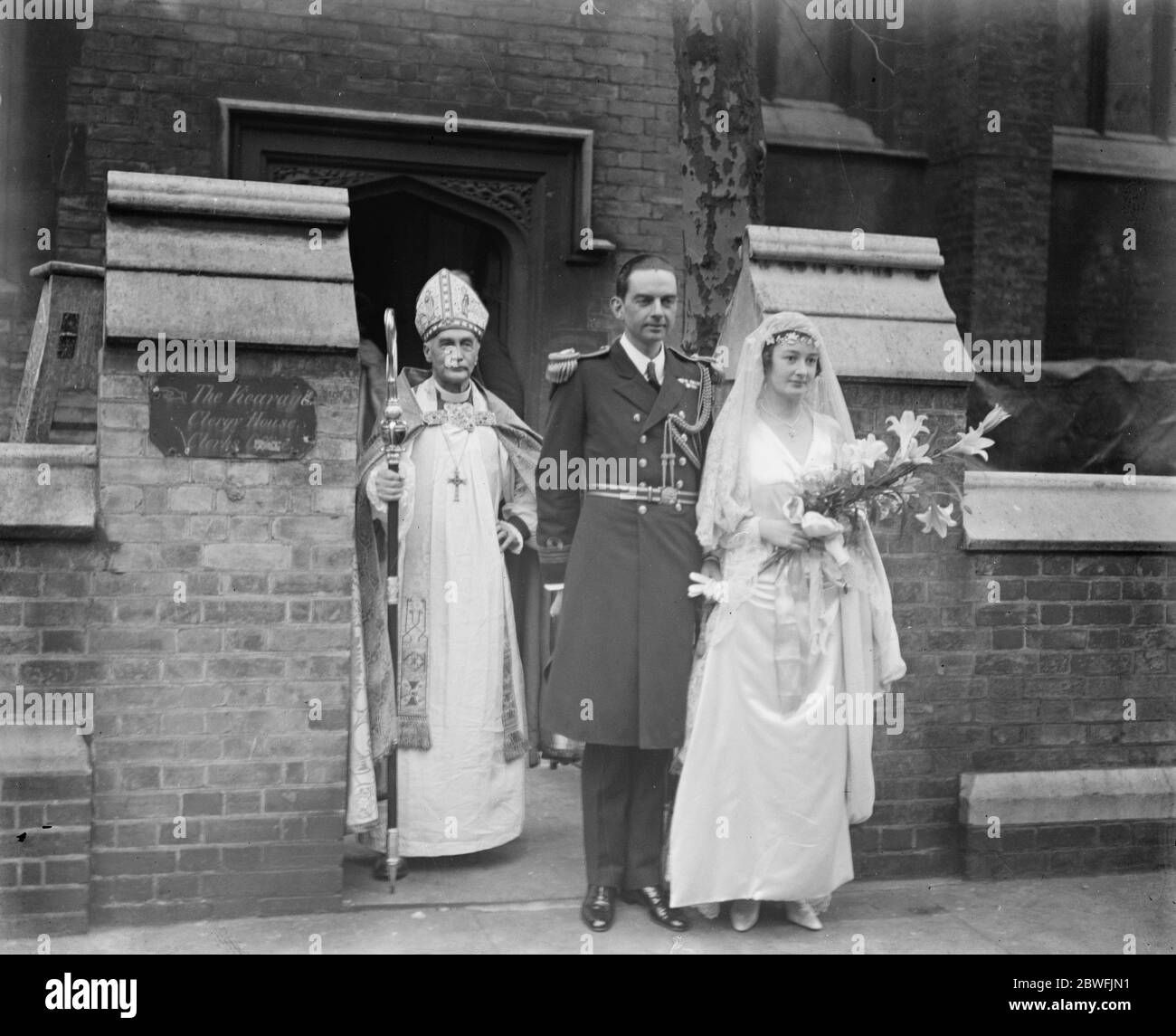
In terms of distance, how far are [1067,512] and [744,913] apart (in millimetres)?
2007

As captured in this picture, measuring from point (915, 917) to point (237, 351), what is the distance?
2990 mm

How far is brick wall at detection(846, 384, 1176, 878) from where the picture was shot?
527 centimetres

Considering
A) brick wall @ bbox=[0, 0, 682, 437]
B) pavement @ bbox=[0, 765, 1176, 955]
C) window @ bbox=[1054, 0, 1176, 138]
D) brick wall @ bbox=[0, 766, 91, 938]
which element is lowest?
pavement @ bbox=[0, 765, 1176, 955]

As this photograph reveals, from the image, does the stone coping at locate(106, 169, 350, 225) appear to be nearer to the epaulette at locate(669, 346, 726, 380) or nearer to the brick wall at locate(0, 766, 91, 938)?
the epaulette at locate(669, 346, 726, 380)

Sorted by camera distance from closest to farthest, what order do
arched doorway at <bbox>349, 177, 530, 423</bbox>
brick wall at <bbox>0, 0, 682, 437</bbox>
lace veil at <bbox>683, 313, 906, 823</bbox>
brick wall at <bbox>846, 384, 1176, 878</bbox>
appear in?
1. lace veil at <bbox>683, 313, 906, 823</bbox>
2. brick wall at <bbox>846, 384, 1176, 878</bbox>
3. brick wall at <bbox>0, 0, 682, 437</bbox>
4. arched doorway at <bbox>349, 177, 530, 423</bbox>

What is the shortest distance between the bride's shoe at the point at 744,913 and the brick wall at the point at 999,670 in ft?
2.28

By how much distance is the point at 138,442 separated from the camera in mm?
4539

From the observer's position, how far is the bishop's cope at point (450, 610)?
5.30 meters

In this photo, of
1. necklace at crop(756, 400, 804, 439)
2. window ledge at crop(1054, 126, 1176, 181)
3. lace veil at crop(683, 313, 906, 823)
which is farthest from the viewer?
window ledge at crop(1054, 126, 1176, 181)

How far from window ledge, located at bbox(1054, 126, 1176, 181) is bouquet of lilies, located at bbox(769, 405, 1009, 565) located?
713 cm

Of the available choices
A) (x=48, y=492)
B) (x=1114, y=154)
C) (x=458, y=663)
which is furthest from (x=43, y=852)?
(x=1114, y=154)

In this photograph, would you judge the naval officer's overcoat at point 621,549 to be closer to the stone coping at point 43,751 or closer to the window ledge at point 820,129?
the stone coping at point 43,751

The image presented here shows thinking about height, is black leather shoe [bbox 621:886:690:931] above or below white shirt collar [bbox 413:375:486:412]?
below

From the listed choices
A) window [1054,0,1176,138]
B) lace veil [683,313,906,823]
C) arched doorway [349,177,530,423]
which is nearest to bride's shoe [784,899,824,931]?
lace veil [683,313,906,823]
